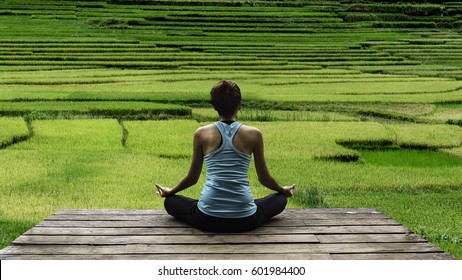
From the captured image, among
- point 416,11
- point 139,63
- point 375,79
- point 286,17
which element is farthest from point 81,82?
point 416,11

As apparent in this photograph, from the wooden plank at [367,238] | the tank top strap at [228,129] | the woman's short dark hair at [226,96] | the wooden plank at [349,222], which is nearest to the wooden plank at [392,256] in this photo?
the wooden plank at [367,238]

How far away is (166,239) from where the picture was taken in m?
4.52

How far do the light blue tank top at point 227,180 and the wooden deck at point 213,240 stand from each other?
17 cm

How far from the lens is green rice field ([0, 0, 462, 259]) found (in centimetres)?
865

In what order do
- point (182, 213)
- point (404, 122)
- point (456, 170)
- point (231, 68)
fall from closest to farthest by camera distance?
point (182, 213) → point (456, 170) → point (404, 122) → point (231, 68)

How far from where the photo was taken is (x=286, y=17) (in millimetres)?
58500

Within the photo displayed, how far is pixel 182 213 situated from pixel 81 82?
20.1m

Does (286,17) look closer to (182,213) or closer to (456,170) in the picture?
(456,170)

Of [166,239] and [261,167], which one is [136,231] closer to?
[166,239]

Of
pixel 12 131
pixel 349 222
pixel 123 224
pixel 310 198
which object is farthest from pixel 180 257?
pixel 12 131

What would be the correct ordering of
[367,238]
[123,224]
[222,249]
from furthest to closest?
[123,224] → [367,238] → [222,249]

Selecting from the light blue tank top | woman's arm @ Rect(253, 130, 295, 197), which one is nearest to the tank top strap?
the light blue tank top

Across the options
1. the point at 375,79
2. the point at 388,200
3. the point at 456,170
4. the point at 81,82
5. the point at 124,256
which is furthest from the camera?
the point at 375,79

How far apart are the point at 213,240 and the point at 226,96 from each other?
37.4 inches
